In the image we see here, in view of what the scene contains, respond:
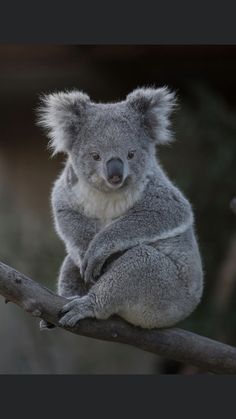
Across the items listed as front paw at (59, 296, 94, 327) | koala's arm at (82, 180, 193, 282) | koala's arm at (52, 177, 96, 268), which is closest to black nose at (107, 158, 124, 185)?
koala's arm at (82, 180, 193, 282)

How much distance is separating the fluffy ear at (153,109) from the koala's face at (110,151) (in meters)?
0.07

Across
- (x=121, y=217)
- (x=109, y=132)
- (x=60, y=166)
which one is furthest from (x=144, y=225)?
(x=60, y=166)

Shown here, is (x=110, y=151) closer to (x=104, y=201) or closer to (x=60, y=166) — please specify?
(x=104, y=201)

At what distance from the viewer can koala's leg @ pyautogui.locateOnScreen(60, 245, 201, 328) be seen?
298 cm

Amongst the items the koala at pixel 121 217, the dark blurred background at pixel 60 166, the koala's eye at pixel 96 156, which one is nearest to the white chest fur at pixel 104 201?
the koala at pixel 121 217

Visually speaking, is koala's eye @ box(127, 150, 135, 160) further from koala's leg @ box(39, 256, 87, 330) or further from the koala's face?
koala's leg @ box(39, 256, 87, 330)

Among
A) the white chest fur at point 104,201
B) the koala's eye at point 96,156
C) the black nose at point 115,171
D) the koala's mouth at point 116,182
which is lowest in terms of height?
the white chest fur at point 104,201

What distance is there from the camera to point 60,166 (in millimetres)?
6812

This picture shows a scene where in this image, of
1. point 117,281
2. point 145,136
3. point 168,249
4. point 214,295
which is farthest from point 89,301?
point 214,295

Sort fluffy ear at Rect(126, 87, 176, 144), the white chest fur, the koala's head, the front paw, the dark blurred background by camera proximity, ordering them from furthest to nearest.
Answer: the dark blurred background → fluffy ear at Rect(126, 87, 176, 144) → the white chest fur → the koala's head → the front paw

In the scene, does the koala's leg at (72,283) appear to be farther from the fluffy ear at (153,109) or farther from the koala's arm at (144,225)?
the fluffy ear at (153,109)

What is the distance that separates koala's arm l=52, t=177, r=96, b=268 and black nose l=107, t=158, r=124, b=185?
1.14 feet

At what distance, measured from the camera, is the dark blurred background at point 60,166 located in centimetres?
613

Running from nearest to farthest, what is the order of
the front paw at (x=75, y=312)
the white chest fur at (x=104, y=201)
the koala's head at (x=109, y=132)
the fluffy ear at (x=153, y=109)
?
the front paw at (x=75, y=312) → the koala's head at (x=109, y=132) → the white chest fur at (x=104, y=201) → the fluffy ear at (x=153, y=109)
